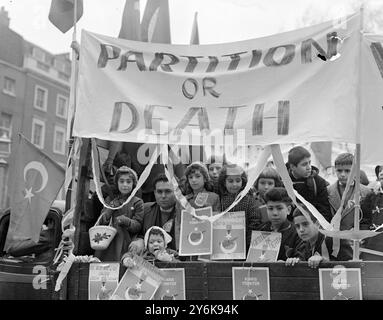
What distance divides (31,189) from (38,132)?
32.0 meters

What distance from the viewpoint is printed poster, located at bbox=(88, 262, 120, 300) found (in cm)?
381

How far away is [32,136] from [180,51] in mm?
32006

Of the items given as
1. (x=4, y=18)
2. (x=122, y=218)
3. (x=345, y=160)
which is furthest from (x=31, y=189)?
(x=4, y=18)

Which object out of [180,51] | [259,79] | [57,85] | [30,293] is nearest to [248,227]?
[259,79]

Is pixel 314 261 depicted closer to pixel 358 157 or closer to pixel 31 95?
pixel 358 157

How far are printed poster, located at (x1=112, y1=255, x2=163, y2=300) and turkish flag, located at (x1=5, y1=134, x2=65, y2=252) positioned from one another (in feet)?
3.20

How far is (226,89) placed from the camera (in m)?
4.03

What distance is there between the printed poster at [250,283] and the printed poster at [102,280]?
93 cm

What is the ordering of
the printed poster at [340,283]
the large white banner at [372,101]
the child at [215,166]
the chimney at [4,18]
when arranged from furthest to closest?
1. the chimney at [4,18]
2. the child at [215,166]
3. the large white banner at [372,101]
4. the printed poster at [340,283]

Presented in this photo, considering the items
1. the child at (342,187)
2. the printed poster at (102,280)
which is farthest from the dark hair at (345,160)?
the printed poster at (102,280)

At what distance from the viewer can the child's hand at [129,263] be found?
3770 millimetres

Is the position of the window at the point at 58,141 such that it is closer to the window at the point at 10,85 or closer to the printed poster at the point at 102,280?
the window at the point at 10,85

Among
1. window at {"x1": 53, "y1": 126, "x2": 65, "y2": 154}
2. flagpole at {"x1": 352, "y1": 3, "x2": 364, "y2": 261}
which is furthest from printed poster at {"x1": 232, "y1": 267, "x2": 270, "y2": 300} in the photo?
window at {"x1": 53, "y1": 126, "x2": 65, "y2": 154}
